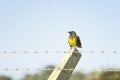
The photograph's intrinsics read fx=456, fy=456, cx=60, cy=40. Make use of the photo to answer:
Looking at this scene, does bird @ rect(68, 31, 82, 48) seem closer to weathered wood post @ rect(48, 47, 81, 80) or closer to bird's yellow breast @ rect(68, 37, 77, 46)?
bird's yellow breast @ rect(68, 37, 77, 46)

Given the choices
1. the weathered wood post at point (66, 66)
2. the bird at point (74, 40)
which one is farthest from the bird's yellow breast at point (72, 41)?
the weathered wood post at point (66, 66)

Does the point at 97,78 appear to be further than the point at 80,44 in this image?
Yes

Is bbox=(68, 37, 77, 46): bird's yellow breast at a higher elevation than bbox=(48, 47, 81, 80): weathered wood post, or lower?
lower

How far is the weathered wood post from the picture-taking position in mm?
6514

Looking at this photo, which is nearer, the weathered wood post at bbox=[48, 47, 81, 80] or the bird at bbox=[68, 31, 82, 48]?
the weathered wood post at bbox=[48, 47, 81, 80]

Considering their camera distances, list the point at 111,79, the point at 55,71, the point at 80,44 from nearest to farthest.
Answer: the point at 55,71, the point at 80,44, the point at 111,79

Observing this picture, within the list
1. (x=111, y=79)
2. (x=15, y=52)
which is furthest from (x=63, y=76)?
(x=111, y=79)

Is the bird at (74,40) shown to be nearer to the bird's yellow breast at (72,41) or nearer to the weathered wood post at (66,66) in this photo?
the bird's yellow breast at (72,41)

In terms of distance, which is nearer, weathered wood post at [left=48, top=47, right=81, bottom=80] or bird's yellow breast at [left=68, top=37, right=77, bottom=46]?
weathered wood post at [left=48, top=47, right=81, bottom=80]

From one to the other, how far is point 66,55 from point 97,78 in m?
18.0

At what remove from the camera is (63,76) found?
6574mm

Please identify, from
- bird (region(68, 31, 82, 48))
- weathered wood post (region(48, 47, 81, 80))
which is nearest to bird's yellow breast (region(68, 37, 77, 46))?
bird (region(68, 31, 82, 48))

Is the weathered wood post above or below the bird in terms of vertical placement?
above

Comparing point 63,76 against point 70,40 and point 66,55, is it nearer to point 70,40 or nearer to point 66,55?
point 66,55
